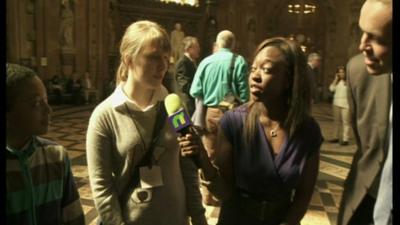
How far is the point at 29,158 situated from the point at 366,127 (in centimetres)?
136

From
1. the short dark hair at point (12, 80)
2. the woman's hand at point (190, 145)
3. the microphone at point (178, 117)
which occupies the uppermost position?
the short dark hair at point (12, 80)

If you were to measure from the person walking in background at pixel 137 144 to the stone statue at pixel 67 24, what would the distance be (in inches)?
471

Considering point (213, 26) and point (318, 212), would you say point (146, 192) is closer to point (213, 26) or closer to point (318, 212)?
point (318, 212)

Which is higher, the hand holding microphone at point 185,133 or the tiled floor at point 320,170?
the hand holding microphone at point 185,133

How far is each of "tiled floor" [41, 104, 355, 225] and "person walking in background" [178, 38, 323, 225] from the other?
2119 millimetres

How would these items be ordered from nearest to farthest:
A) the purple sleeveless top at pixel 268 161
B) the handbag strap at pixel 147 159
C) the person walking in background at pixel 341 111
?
the purple sleeveless top at pixel 268 161
the handbag strap at pixel 147 159
the person walking in background at pixel 341 111

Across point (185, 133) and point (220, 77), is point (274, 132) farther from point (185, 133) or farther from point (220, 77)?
point (220, 77)

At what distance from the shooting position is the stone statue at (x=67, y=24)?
1283 cm

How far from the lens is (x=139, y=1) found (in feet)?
49.0

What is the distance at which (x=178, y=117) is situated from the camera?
1.59 m

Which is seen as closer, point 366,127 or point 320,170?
point 366,127

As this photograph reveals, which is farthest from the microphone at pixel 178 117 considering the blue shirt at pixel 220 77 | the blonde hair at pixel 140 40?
the blue shirt at pixel 220 77

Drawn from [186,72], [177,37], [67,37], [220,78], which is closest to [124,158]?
[220,78]

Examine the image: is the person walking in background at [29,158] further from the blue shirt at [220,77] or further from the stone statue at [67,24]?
the stone statue at [67,24]
